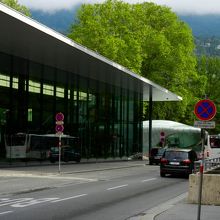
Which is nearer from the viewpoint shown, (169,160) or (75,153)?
(169,160)

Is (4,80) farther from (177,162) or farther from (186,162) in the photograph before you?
(186,162)

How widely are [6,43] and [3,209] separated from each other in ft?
62.0

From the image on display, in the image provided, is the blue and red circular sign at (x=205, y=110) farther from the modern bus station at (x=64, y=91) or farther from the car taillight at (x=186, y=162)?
the car taillight at (x=186, y=162)

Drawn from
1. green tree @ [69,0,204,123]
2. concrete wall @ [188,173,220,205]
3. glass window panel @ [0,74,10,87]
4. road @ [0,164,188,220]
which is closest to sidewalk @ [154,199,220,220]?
concrete wall @ [188,173,220,205]

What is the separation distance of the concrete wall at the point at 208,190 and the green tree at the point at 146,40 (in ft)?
122

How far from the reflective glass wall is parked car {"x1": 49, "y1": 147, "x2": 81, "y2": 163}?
1.22 meters

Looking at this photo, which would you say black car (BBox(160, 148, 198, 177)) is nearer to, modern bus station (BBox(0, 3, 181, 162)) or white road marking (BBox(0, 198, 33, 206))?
modern bus station (BBox(0, 3, 181, 162))

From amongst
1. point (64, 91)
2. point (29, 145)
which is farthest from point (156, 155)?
point (29, 145)

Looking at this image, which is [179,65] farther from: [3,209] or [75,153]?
[3,209]

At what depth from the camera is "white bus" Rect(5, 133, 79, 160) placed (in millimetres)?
35219

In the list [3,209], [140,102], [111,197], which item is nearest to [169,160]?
[111,197]

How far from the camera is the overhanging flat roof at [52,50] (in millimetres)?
26594

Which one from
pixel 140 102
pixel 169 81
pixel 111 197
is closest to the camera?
pixel 111 197

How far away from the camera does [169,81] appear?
6388 cm
